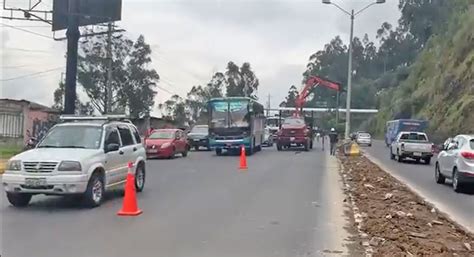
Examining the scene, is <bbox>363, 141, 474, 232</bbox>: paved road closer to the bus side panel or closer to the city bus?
the city bus

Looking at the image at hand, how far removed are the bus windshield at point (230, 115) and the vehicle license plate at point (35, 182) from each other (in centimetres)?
2437

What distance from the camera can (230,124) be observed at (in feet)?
118

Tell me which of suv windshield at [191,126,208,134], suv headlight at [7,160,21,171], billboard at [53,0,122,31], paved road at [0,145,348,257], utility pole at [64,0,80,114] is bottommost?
paved road at [0,145,348,257]

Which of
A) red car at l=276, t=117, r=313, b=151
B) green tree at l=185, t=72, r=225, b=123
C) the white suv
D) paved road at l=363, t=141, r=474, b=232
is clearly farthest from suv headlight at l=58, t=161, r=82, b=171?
green tree at l=185, t=72, r=225, b=123

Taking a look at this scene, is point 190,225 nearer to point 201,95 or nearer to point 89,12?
point 89,12

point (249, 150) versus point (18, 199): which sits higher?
point (249, 150)

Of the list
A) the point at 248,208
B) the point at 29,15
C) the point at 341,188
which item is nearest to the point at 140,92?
the point at 29,15

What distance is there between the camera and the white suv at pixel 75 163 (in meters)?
11.8

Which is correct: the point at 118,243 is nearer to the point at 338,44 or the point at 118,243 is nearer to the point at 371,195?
the point at 371,195

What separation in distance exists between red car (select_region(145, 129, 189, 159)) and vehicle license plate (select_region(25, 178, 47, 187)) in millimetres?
19747

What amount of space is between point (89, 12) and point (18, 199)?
21.8m

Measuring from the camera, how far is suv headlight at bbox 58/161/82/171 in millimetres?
11875

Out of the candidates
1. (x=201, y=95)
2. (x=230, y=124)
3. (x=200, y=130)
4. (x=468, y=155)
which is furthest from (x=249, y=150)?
(x=201, y=95)

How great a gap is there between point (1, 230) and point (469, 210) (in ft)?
31.1
